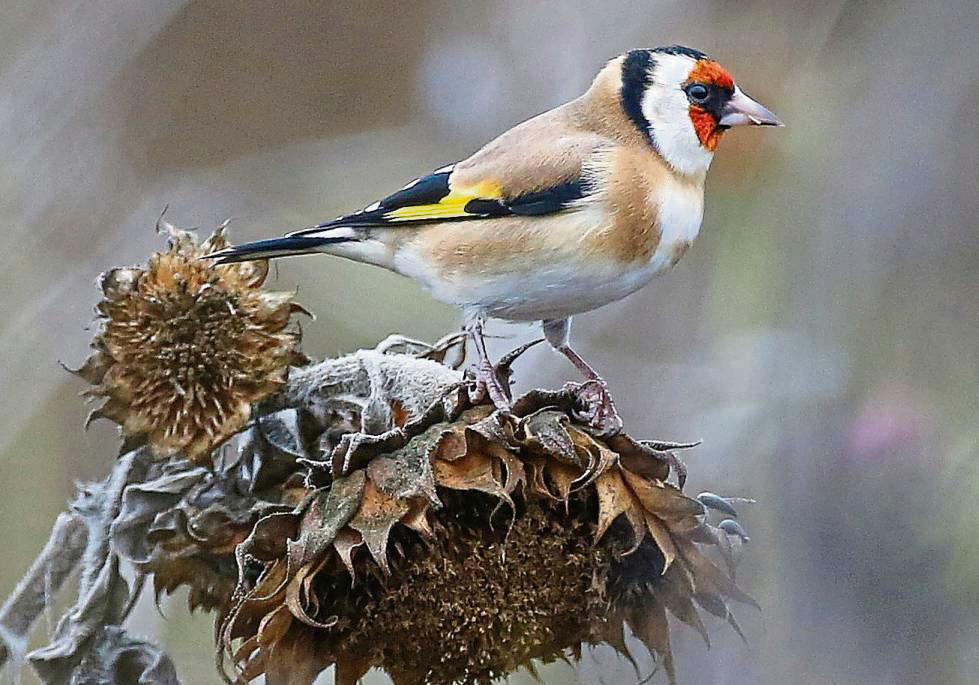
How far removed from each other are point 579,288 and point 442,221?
19cm

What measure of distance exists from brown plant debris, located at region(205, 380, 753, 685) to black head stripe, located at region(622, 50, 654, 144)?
0.46 metres

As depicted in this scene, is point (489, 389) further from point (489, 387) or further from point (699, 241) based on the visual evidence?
point (699, 241)

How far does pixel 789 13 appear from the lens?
2205mm

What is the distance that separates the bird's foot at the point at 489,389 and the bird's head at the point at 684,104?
0.39m

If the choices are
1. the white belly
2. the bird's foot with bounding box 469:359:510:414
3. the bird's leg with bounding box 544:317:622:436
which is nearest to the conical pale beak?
the white belly

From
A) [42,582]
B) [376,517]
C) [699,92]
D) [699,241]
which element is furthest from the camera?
[699,241]

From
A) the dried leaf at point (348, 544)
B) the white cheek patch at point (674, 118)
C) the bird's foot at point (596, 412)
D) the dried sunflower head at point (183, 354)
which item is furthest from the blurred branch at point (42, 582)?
the white cheek patch at point (674, 118)

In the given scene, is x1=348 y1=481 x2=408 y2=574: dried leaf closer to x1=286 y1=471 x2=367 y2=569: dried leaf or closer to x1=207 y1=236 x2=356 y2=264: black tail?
x1=286 y1=471 x2=367 y2=569: dried leaf

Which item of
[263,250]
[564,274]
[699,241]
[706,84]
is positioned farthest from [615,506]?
[699,241]

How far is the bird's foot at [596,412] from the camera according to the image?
49.2 inches

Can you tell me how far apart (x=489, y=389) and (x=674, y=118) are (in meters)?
0.47

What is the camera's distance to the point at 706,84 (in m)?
1.53

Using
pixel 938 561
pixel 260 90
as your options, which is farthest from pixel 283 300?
pixel 260 90

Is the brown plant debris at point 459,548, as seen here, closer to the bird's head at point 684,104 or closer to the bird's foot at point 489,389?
the bird's foot at point 489,389
